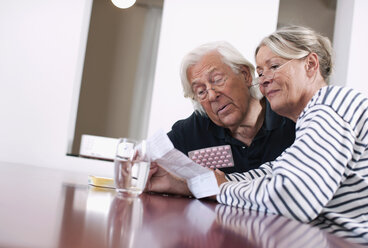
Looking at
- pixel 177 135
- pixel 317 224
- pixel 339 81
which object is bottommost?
pixel 317 224

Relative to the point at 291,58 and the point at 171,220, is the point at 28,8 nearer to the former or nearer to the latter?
the point at 291,58

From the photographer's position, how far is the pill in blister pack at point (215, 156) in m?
2.15

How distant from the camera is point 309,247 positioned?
0.48 m

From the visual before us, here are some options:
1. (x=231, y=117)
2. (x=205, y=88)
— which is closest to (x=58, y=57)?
(x=205, y=88)

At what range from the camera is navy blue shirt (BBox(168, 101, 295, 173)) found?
2.04 meters

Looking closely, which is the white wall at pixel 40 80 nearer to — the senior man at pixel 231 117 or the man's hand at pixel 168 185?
the senior man at pixel 231 117

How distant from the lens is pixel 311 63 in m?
1.68

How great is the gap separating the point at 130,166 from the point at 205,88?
1329 millimetres

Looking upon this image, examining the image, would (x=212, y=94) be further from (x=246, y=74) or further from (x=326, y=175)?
(x=326, y=175)

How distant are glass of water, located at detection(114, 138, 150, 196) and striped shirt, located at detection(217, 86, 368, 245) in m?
0.28

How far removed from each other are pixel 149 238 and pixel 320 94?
0.82 m

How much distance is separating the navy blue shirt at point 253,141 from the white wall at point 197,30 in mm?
491

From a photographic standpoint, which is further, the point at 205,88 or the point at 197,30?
the point at 197,30

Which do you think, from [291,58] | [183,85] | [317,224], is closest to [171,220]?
[317,224]
